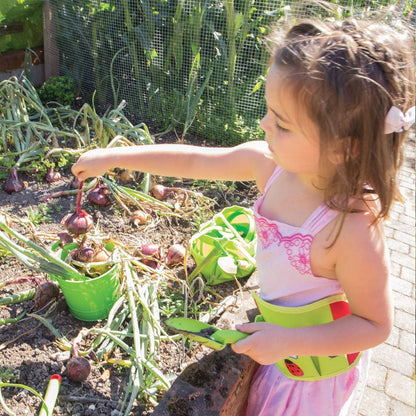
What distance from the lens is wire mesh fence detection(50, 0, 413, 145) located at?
3.52m

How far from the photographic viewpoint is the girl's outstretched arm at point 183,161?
4.29ft

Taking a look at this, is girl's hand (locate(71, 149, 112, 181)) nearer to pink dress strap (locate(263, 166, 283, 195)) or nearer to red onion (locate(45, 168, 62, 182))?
pink dress strap (locate(263, 166, 283, 195))

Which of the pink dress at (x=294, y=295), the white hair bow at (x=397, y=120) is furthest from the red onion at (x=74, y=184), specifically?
the white hair bow at (x=397, y=120)

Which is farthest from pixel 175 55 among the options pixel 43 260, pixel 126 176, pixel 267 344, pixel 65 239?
pixel 267 344

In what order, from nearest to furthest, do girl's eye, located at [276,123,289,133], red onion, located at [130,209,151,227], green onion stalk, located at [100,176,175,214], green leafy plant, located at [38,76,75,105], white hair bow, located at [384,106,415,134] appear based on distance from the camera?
white hair bow, located at [384,106,415,134]
girl's eye, located at [276,123,289,133]
green onion stalk, located at [100,176,175,214]
red onion, located at [130,209,151,227]
green leafy plant, located at [38,76,75,105]

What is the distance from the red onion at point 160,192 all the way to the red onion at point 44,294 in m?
0.94

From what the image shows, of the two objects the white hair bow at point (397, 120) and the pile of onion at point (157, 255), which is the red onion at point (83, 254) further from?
the white hair bow at point (397, 120)

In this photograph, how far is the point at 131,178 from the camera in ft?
8.81

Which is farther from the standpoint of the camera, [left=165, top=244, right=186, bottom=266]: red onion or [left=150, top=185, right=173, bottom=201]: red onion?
[left=150, top=185, right=173, bottom=201]: red onion

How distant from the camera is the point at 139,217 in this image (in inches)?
90.7

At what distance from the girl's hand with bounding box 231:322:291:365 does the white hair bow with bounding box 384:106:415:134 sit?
540 mm

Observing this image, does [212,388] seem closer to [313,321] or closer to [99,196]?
[313,321]

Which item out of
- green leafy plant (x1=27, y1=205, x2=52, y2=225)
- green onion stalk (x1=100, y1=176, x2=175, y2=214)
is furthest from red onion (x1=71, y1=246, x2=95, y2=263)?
green leafy plant (x1=27, y1=205, x2=52, y2=225)

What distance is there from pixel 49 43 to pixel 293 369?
3.63 metres
